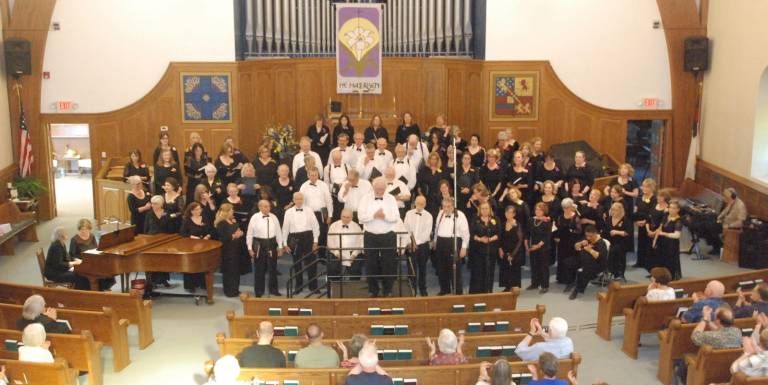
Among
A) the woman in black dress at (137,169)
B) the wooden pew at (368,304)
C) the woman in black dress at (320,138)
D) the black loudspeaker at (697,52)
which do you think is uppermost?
the black loudspeaker at (697,52)

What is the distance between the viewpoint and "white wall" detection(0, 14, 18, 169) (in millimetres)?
15859

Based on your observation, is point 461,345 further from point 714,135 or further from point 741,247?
point 714,135

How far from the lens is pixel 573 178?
43.4 ft

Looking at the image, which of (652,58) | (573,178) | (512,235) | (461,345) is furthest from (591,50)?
(461,345)

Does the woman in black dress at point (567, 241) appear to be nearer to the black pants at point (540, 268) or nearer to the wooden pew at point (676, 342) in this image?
the black pants at point (540, 268)

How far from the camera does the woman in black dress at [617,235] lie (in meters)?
11.8

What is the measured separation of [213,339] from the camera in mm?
10133

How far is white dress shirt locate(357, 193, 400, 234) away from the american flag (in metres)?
8.08

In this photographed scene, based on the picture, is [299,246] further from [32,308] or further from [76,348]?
[32,308]

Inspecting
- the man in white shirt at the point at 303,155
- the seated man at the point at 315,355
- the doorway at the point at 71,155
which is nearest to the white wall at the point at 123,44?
the doorway at the point at 71,155

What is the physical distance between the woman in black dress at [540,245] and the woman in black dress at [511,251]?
6.2 inches

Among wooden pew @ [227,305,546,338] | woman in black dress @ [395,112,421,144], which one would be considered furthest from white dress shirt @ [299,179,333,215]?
wooden pew @ [227,305,546,338]

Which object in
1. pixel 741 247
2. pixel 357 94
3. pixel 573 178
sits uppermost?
pixel 357 94

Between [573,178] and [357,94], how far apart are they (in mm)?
5129
